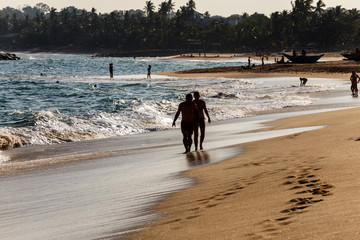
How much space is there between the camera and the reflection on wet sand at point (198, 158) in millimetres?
10470

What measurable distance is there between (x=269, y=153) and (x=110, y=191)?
369cm

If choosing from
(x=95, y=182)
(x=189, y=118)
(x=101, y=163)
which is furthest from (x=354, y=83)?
(x=95, y=182)

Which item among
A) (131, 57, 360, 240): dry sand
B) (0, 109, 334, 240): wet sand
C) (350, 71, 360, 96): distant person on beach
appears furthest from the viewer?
(350, 71, 360, 96): distant person on beach

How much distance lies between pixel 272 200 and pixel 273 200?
0.04ft

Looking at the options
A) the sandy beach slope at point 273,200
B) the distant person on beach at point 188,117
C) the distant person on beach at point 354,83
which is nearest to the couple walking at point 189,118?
the distant person on beach at point 188,117

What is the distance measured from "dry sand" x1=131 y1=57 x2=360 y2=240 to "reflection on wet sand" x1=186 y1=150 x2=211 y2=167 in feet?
2.35

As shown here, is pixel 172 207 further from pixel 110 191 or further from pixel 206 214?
pixel 110 191

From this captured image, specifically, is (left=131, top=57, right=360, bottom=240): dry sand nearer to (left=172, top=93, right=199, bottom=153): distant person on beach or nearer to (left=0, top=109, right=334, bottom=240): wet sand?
(left=0, top=109, right=334, bottom=240): wet sand

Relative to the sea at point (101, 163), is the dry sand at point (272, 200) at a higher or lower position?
higher

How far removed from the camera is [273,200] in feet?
20.1

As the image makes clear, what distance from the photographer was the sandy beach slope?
195 inches

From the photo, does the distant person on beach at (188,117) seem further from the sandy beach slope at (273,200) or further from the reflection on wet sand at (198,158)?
the sandy beach slope at (273,200)

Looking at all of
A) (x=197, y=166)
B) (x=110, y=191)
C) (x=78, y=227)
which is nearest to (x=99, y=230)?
(x=78, y=227)

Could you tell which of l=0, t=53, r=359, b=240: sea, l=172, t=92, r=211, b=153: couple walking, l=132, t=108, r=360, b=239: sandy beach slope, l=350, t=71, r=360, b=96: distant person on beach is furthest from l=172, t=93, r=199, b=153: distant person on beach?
l=350, t=71, r=360, b=96: distant person on beach
